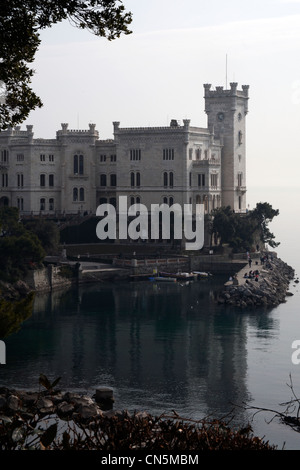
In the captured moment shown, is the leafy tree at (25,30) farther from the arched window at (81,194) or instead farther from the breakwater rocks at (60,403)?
the arched window at (81,194)

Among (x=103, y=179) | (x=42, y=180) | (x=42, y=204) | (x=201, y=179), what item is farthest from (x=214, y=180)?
(x=42, y=204)

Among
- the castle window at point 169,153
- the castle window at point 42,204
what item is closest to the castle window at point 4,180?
the castle window at point 42,204

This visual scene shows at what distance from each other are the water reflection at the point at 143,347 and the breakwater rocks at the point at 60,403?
3.49 feet

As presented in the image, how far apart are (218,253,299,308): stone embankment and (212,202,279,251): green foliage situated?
425cm

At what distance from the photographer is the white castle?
11319cm

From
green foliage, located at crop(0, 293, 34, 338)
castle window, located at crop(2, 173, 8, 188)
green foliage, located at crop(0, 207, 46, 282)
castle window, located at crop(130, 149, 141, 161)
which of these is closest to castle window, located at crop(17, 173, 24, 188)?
castle window, located at crop(2, 173, 8, 188)

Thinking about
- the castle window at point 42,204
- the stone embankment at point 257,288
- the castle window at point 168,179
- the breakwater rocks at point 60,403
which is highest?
the castle window at point 168,179

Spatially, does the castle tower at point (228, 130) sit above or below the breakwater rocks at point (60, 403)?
above

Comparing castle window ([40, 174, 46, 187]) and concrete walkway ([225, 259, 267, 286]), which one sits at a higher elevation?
castle window ([40, 174, 46, 187])

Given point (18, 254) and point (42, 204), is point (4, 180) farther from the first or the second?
point (18, 254)

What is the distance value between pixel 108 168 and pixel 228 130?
17147 millimetres

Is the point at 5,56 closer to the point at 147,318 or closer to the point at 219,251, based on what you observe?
the point at 147,318

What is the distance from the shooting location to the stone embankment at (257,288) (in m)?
85.5

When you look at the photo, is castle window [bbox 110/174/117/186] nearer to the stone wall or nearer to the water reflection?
the stone wall
